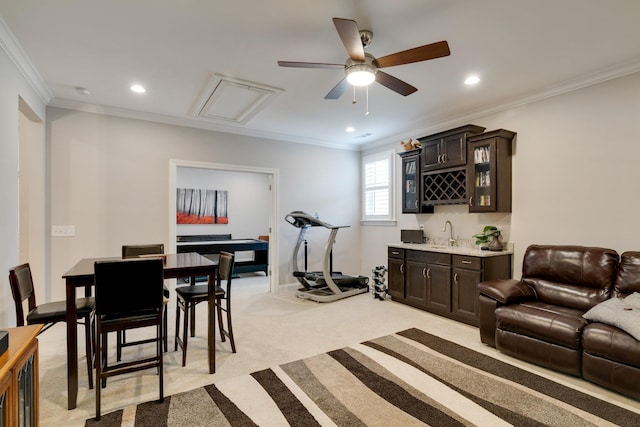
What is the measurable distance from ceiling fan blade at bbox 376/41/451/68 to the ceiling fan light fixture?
94 millimetres

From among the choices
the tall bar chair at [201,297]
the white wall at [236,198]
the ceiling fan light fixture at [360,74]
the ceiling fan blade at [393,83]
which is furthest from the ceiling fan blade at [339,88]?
the white wall at [236,198]

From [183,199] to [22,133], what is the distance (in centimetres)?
385

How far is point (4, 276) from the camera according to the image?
8.70 ft

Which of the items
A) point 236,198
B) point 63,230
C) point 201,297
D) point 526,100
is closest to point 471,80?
point 526,100

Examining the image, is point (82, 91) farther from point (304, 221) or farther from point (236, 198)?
point (236, 198)

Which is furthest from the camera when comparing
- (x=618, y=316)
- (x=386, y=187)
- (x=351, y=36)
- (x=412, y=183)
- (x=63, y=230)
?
(x=386, y=187)

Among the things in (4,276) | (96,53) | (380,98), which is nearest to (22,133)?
(96,53)

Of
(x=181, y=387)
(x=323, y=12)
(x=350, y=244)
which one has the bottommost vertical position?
(x=181, y=387)

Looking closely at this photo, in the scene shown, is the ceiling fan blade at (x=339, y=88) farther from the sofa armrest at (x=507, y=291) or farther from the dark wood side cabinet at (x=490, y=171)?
the sofa armrest at (x=507, y=291)

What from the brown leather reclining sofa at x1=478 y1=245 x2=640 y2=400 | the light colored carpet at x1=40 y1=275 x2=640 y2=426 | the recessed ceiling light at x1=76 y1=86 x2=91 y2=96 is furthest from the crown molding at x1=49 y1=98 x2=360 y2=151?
the brown leather reclining sofa at x1=478 y1=245 x2=640 y2=400

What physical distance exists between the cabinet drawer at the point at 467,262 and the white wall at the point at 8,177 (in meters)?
4.51

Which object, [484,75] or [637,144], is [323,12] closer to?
[484,75]

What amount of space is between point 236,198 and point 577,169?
6.87 meters

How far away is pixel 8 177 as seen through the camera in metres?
2.79
